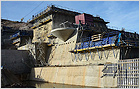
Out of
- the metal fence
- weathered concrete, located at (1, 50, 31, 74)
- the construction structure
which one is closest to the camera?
the metal fence

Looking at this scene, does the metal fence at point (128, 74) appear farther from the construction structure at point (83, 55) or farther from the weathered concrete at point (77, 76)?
the weathered concrete at point (77, 76)

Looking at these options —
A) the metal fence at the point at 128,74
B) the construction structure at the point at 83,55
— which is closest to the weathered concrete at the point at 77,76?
the construction structure at the point at 83,55

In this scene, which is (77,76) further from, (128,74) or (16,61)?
(16,61)

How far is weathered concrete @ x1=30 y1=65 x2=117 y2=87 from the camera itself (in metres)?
22.0

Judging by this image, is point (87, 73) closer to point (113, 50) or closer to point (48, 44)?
point (113, 50)

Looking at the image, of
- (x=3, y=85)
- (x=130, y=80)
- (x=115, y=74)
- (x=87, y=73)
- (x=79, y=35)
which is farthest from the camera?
(x=79, y=35)

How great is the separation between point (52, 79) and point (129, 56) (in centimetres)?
1369

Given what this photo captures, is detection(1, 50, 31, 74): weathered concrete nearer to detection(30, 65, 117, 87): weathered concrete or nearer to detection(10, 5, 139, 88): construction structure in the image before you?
detection(10, 5, 139, 88): construction structure

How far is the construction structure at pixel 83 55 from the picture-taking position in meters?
20.6

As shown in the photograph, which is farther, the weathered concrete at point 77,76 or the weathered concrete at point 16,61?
the weathered concrete at point 16,61

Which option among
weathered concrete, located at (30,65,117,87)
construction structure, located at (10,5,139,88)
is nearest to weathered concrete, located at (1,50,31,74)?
construction structure, located at (10,5,139,88)

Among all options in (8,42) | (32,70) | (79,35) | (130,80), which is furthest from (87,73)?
(8,42)

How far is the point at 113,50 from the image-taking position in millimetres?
25688

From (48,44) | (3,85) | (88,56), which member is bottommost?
(3,85)
